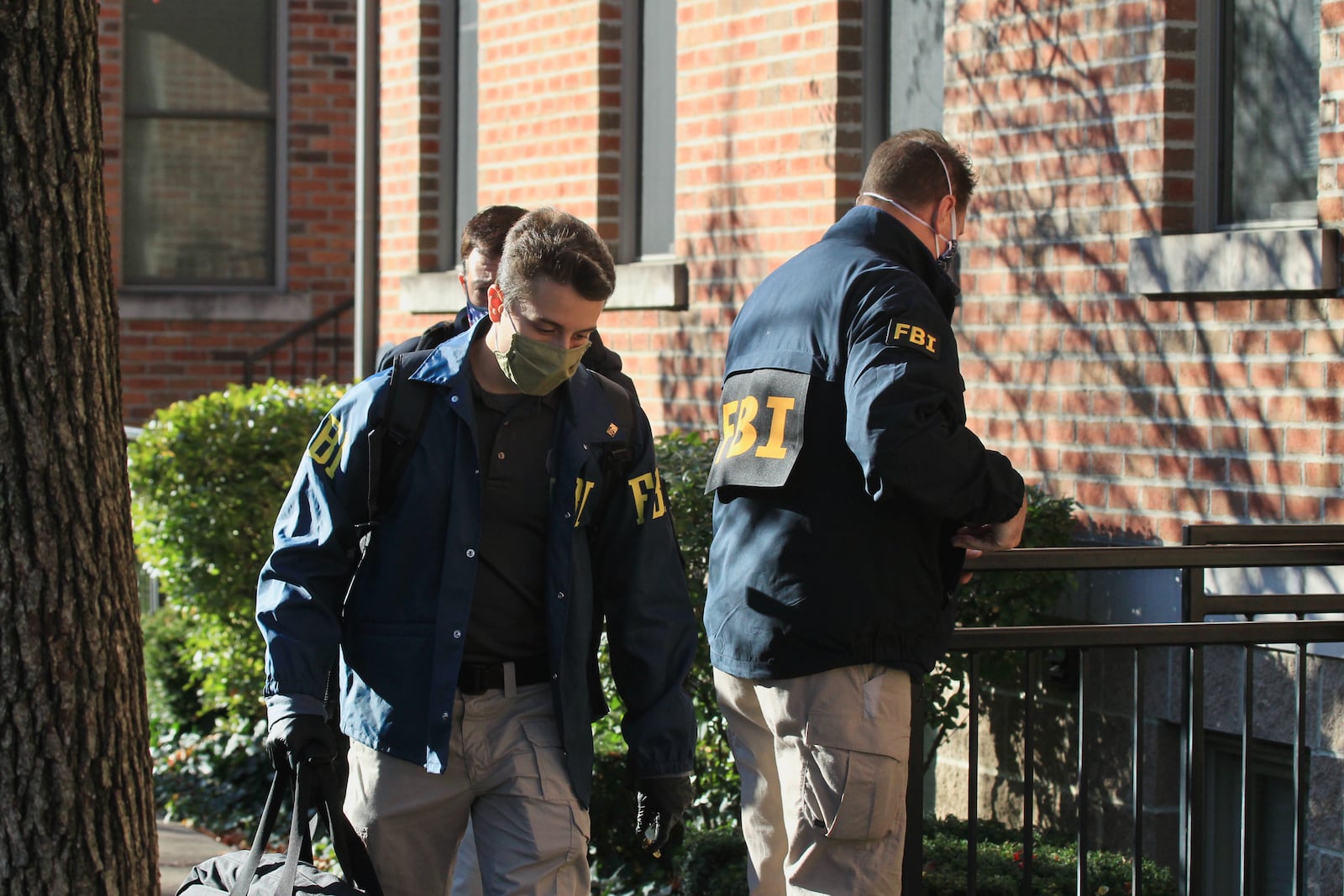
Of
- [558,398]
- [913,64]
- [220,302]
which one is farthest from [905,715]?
[220,302]

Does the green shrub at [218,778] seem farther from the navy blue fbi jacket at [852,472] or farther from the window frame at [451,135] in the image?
the navy blue fbi jacket at [852,472]

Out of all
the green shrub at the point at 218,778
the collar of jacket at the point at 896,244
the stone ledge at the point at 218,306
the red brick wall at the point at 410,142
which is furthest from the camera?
the stone ledge at the point at 218,306

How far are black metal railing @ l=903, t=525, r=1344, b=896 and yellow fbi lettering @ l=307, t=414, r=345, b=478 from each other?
1.43 meters

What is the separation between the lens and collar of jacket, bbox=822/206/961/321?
3781 mm

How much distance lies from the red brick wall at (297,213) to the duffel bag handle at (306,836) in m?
10.5

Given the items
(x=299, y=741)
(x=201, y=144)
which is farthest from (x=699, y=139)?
(x=201, y=144)

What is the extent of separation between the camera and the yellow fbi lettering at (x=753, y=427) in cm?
370

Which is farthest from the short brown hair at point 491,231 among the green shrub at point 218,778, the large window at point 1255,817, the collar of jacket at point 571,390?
the green shrub at point 218,778

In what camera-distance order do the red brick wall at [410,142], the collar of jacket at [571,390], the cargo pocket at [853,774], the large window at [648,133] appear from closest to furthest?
the collar of jacket at [571,390] → the cargo pocket at [853,774] → the large window at [648,133] → the red brick wall at [410,142]

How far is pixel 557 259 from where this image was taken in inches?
126

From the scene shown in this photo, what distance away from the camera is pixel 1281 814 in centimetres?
514

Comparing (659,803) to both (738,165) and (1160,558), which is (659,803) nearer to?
(1160,558)

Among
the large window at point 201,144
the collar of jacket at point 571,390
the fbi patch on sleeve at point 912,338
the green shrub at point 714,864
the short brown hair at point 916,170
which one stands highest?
the large window at point 201,144

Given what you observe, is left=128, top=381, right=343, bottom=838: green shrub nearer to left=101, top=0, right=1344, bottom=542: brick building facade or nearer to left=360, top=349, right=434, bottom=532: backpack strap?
left=101, top=0, right=1344, bottom=542: brick building facade
